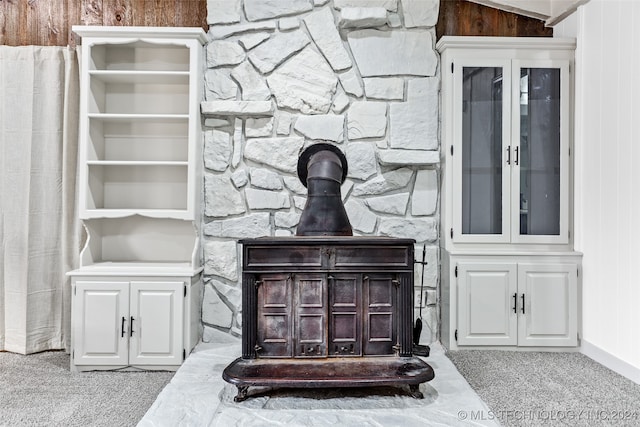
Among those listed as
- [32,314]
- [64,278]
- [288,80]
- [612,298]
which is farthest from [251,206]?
[612,298]

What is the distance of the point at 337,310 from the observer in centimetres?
263

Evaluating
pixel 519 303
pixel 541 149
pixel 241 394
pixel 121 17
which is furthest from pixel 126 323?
pixel 541 149

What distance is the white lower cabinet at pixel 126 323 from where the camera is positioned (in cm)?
299

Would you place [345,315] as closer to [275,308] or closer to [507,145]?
[275,308]

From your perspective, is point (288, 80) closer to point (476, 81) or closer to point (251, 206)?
point (251, 206)

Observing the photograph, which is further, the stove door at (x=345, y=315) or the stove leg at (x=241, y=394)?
the stove door at (x=345, y=315)

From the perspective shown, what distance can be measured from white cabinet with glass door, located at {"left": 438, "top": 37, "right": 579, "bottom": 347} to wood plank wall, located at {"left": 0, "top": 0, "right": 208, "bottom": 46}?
6.16ft

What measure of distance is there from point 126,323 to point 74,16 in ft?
7.35

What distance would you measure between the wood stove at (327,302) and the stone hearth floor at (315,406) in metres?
0.16

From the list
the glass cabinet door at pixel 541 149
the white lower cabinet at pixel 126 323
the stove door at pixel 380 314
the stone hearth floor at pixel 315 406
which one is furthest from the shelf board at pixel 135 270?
the glass cabinet door at pixel 541 149

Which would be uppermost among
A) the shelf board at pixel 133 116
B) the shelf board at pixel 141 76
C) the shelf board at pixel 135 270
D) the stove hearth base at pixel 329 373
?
the shelf board at pixel 141 76

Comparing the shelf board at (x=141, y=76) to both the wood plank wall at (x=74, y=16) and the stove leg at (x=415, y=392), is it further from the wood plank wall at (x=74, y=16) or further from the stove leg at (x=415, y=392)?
the stove leg at (x=415, y=392)

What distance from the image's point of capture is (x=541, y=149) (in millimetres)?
3418

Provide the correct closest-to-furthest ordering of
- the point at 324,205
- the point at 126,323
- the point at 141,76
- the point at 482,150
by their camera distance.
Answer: the point at 324,205 → the point at 126,323 → the point at 141,76 → the point at 482,150
